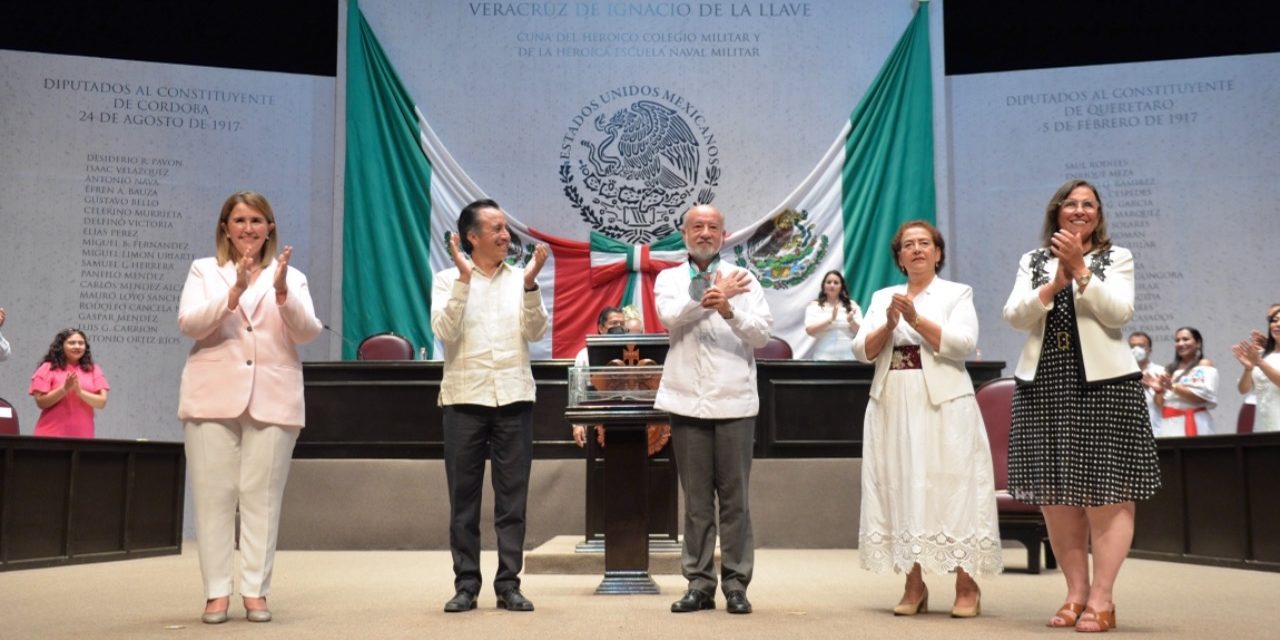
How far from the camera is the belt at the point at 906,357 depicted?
388 cm

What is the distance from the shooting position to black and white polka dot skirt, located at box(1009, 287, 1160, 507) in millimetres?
3395

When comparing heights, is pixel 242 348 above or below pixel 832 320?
below

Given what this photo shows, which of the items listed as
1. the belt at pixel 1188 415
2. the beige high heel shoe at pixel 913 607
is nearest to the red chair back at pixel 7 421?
the beige high heel shoe at pixel 913 607

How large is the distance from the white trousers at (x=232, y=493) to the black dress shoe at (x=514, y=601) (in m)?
0.76

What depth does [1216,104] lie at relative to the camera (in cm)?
906

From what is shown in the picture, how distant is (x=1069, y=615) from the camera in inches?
137

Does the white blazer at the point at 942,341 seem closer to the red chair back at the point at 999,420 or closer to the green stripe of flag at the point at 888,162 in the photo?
the red chair back at the point at 999,420

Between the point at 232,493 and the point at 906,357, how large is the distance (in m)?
2.18

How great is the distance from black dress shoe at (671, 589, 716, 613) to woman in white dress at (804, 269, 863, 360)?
4724 mm

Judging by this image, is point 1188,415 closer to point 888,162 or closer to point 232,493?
point 888,162

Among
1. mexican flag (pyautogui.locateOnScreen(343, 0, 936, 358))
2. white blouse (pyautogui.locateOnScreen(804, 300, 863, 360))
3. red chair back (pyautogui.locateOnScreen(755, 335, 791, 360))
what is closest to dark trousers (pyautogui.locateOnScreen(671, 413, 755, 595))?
red chair back (pyautogui.locateOnScreen(755, 335, 791, 360))

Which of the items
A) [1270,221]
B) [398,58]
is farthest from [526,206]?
[1270,221]

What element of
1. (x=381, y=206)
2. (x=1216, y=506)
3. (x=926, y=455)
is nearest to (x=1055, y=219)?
(x=926, y=455)

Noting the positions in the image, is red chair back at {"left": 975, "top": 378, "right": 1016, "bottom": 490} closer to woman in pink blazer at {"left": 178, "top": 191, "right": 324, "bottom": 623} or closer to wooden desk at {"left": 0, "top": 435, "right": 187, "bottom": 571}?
woman in pink blazer at {"left": 178, "top": 191, "right": 324, "bottom": 623}
